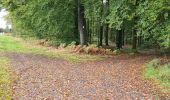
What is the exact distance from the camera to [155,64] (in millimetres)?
20266

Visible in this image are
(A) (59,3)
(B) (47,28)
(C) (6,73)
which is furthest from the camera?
(B) (47,28)

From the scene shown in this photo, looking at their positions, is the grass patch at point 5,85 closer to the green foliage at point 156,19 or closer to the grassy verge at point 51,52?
the grassy verge at point 51,52

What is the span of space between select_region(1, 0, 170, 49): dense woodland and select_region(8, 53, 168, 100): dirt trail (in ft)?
11.0

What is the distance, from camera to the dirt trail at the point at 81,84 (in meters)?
13.1

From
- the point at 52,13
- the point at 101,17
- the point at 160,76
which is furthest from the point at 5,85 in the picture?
the point at 52,13

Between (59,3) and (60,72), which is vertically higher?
(59,3)

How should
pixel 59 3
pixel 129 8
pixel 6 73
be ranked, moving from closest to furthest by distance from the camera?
pixel 6 73
pixel 129 8
pixel 59 3

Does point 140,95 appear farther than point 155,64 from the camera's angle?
No

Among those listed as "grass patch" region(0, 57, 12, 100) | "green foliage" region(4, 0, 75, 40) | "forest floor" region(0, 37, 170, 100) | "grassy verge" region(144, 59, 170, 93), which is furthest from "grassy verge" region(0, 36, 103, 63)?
"grass patch" region(0, 57, 12, 100)

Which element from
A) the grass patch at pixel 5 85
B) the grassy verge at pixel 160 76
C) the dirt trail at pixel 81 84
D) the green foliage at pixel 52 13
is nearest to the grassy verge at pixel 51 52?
the green foliage at pixel 52 13

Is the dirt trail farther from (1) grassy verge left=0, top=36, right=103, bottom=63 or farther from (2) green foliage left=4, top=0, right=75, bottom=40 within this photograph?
(2) green foliage left=4, top=0, right=75, bottom=40

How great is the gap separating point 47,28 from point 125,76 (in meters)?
21.8

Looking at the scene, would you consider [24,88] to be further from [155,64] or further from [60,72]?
[155,64]

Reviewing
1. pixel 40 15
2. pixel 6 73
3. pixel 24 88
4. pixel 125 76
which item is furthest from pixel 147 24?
pixel 40 15
